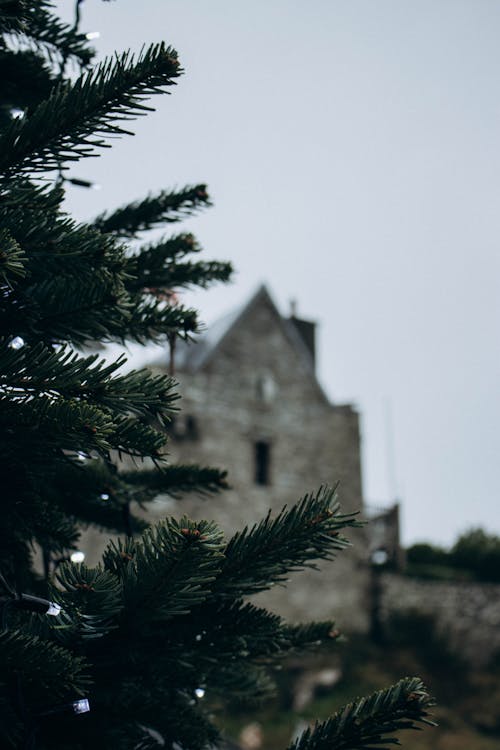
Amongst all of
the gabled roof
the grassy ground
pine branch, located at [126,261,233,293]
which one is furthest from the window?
pine branch, located at [126,261,233,293]

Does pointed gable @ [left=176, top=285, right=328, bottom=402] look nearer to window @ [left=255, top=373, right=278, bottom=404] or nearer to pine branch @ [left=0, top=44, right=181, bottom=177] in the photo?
window @ [left=255, top=373, right=278, bottom=404]

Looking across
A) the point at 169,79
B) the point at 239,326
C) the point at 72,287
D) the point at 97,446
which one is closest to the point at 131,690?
the point at 97,446

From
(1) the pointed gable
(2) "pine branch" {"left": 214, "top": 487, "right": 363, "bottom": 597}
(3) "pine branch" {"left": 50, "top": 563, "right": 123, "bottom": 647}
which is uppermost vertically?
(1) the pointed gable

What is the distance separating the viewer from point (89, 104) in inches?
63.8

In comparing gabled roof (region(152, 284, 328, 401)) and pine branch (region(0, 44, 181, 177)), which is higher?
gabled roof (region(152, 284, 328, 401))

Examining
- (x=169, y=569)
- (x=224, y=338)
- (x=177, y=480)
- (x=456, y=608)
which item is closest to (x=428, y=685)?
(x=456, y=608)

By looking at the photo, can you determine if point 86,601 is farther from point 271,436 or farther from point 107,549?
point 271,436

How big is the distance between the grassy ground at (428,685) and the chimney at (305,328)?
1057 centimetres

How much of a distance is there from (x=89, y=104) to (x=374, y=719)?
4.78 feet

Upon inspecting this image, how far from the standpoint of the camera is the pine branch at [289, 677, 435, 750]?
144cm

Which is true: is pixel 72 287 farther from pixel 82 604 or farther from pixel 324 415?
pixel 324 415

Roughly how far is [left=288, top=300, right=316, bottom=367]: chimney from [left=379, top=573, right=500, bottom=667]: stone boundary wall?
28.3 ft

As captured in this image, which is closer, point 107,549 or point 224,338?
point 107,549

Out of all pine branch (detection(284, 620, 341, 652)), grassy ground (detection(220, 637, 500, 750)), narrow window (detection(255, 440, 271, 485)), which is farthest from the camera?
narrow window (detection(255, 440, 271, 485))
